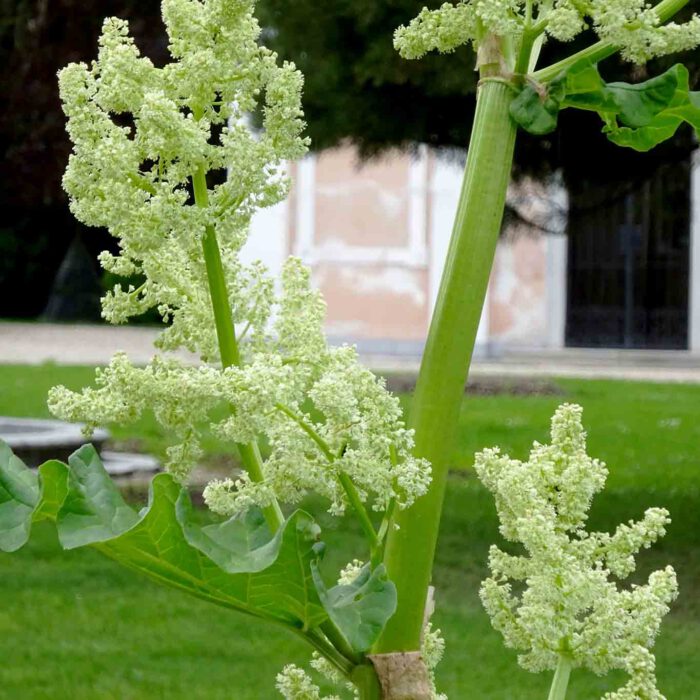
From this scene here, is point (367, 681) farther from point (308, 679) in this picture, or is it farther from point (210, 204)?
point (210, 204)

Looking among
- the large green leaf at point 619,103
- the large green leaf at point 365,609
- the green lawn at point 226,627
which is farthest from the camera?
the green lawn at point 226,627

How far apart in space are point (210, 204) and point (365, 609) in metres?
0.31

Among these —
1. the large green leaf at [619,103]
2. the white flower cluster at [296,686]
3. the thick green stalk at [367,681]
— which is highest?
the large green leaf at [619,103]

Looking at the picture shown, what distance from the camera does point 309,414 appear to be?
1.03m

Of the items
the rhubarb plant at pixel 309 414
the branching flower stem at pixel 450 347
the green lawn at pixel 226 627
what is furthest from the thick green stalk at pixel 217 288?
the green lawn at pixel 226 627

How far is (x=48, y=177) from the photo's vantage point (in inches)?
979

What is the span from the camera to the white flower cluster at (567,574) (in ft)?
3.27

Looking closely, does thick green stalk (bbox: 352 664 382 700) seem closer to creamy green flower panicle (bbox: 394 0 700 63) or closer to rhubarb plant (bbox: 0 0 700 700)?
rhubarb plant (bbox: 0 0 700 700)

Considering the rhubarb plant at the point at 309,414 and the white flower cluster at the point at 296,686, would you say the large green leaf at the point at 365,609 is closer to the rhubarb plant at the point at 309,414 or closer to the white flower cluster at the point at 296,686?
the rhubarb plant at the point at 309,414

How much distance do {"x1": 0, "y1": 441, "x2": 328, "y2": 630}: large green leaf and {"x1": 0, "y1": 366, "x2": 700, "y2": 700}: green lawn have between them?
389cm

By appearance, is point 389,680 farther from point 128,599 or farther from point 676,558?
point 676,558

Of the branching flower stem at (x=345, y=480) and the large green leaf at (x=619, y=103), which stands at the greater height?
the large green leaf at (x=619, y=103)

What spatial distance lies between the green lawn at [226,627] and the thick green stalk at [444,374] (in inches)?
151

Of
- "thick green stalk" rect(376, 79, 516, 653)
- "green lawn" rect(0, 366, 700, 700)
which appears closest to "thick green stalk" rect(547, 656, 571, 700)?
"thick green stalk" rect(376, 79, 516, 653)
